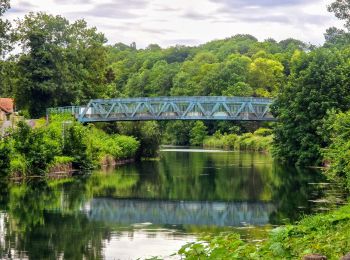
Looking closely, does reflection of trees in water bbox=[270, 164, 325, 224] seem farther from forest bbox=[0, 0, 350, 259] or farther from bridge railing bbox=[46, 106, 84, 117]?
bridge railing bbox=[46, 106, 84, 117]

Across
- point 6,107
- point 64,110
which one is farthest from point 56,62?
point 6,107

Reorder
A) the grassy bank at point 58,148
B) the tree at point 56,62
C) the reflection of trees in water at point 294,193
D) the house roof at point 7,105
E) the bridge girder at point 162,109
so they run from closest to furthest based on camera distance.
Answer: the reflection of trees in water at point 294,193, the grassy bank at point 58,148, the tree at point 56,62, the bridge girder at point 162,109, the house roof at point 7,105

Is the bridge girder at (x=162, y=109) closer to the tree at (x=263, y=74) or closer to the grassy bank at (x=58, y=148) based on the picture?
the grassy bank at (x=58, y=148)

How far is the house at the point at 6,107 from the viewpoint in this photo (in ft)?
267

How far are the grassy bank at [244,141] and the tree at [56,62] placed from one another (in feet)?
93.3

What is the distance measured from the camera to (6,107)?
85188 mm

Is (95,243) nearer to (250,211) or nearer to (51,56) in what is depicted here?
(250,211)

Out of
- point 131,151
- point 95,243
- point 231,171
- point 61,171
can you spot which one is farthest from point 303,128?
point 95,243

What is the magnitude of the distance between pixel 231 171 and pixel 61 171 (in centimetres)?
1355

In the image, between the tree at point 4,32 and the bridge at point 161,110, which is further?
the bridge at point 161,110

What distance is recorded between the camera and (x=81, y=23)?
8850cm

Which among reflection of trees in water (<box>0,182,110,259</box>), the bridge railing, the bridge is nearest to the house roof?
the bridge railing

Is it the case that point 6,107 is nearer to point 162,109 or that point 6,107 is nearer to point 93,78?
point 93,78

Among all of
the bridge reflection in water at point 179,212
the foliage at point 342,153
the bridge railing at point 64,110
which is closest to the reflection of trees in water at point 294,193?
the bridge reflection in water at point 179,212
